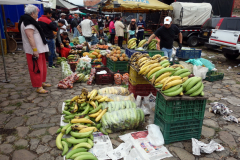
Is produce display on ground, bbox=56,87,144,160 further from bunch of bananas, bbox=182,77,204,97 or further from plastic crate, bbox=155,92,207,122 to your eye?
bunch of bananas, bbox=182,77,204,97

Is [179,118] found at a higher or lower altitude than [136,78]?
lower

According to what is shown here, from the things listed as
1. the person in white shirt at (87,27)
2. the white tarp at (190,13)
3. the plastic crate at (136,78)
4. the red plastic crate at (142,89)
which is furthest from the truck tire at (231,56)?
the person in white shirt at (87,27)

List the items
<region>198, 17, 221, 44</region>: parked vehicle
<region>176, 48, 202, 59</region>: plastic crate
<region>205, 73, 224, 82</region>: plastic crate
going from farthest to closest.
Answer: <region>198, 17, 221, 44</region>: parked vehicle → <region>176, 48, 202, 59</region>: plastic crate → <region>205, 73, 224, 82</region>: plastic crate

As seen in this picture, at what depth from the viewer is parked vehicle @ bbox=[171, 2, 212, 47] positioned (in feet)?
45.6

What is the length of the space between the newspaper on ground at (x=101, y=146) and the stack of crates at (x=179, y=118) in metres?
1.02

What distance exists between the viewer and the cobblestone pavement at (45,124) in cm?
309

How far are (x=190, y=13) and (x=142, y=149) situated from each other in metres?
13.7

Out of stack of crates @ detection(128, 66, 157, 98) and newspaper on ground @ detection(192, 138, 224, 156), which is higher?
stack of crates @ detection(128, 66, 157, 98)

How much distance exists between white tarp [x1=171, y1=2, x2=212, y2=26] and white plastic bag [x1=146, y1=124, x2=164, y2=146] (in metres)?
12.5

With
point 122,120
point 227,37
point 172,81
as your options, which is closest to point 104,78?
point 122,120

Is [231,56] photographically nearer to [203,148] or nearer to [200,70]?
[200,70]

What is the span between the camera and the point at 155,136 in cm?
324

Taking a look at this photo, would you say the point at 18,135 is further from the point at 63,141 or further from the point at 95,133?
the point at 95,133

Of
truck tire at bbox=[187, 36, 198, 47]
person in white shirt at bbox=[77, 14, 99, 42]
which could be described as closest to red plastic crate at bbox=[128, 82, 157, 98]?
person in white shirt at bbox=[77, 14, 99, 42]
